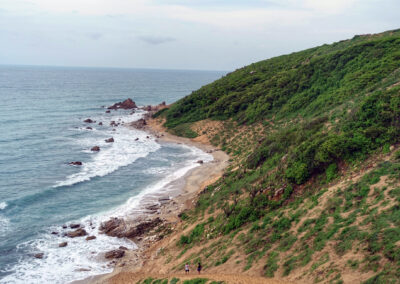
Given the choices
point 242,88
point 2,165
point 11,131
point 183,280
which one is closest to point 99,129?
point 11,131

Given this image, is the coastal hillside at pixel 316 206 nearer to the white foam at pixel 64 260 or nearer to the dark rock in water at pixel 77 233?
the white foam at pixel 64 260

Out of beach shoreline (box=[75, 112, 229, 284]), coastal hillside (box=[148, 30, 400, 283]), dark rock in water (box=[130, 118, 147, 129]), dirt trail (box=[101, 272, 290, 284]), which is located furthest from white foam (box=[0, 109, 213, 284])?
dark rock in water (box=[130, 118, 147, 129])

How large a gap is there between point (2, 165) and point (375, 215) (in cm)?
4367

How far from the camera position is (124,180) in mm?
39688

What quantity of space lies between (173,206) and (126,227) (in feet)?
17.5

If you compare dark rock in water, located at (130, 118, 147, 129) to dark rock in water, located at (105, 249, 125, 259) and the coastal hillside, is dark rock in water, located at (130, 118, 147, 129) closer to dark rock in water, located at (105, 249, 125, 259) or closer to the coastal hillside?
the coastal hillside

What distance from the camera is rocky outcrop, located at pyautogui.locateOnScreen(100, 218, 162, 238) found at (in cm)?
2747

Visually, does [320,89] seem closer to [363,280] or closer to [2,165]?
[363,280]

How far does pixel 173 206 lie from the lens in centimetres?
3181

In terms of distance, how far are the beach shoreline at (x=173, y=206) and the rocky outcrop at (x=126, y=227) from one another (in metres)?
0.50

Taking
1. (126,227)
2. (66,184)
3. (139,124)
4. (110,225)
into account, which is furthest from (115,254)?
(139,124)

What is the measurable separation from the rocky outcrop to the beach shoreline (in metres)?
0.50

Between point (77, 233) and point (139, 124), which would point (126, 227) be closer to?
point (77, 233)

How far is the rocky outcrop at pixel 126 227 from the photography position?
27.5 metres
